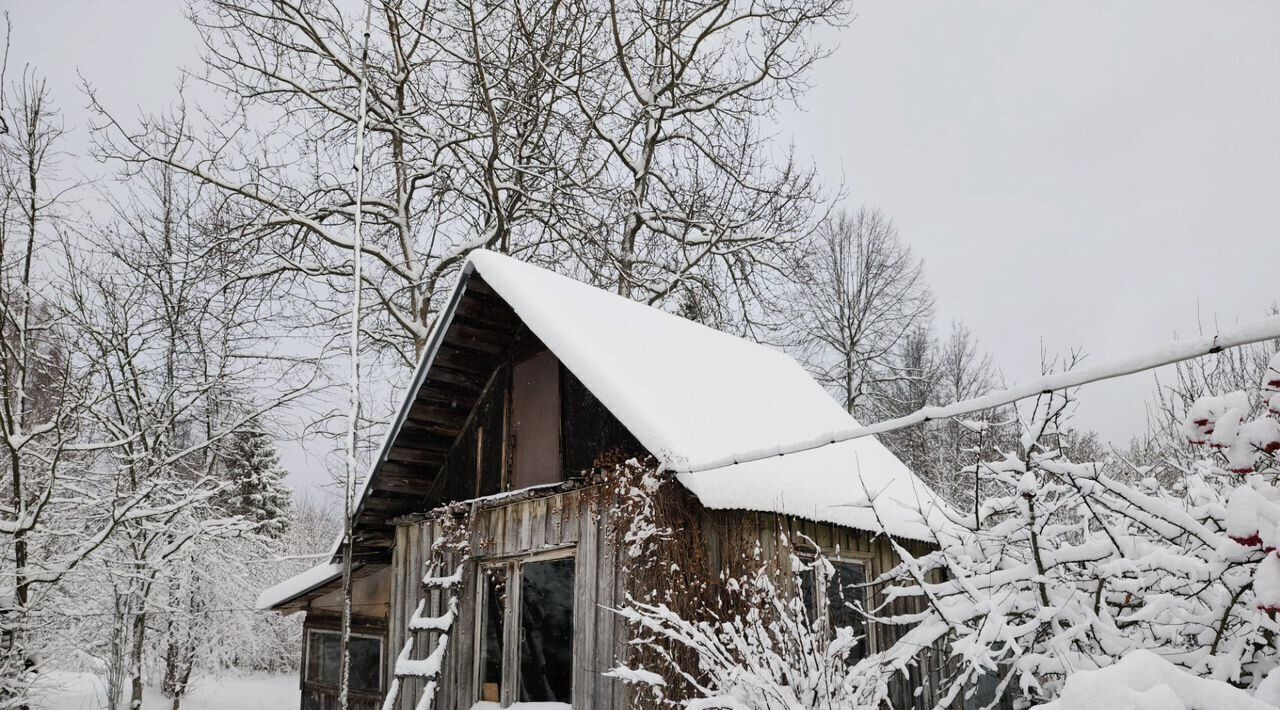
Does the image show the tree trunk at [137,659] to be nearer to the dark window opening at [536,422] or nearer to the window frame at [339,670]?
the window frame at [339,670]

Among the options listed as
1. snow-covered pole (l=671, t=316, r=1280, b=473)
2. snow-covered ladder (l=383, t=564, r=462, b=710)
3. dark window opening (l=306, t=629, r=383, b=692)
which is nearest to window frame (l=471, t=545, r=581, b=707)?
snow-covered ladder (l=383, t=564, r=462, b=710)

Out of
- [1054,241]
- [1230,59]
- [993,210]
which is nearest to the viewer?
[1230,59]

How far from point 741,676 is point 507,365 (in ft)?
16.5

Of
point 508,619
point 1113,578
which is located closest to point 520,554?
point 508,619

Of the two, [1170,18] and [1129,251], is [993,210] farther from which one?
[1170,18]

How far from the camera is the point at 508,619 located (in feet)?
24.9

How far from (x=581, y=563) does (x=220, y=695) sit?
20.0 meters

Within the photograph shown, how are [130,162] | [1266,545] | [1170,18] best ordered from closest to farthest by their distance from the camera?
[1266,545] < [130,162] < [1170,18]

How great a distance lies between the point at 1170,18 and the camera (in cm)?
5156

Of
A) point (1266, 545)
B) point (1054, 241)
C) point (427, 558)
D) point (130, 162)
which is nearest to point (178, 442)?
point (130, 162)

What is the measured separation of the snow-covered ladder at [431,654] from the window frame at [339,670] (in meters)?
1.87

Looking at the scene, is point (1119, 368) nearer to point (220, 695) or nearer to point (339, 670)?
point (339, 670)

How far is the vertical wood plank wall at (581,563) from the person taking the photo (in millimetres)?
6281

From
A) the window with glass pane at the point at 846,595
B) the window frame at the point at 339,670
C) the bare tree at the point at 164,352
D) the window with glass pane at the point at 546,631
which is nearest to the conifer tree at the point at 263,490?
the bare tree at the point at 164,352
